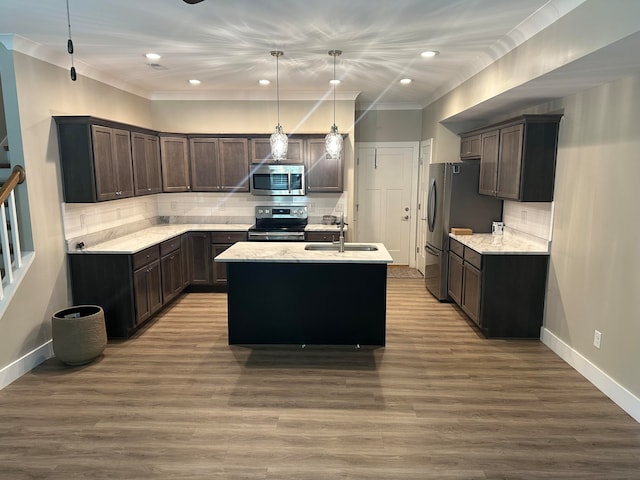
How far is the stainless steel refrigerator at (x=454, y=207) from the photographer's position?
17.2 ft

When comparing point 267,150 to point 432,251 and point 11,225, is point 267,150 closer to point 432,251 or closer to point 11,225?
point 432,251

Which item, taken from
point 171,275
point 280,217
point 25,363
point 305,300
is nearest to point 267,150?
point 280,217

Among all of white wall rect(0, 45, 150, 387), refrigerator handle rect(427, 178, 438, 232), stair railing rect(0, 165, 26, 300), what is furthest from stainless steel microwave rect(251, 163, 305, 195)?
stair railing rect(0, 165, 26, 300)

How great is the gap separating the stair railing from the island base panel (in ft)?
5.69

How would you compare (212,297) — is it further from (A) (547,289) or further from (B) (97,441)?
(A) (547,289)

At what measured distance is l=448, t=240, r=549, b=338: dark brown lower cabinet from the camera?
420 cm

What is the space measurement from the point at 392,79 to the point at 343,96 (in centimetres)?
111

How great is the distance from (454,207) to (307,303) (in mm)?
2417

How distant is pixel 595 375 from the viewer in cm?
337

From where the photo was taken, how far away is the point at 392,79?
5.12 meters

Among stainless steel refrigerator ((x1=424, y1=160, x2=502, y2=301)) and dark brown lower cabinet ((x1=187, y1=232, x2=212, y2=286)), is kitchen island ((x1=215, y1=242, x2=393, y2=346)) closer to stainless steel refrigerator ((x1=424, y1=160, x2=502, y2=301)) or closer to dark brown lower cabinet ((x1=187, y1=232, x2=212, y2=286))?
stainless steel refrigerator ((x1=424, y1=160, x2=502, y2=301))

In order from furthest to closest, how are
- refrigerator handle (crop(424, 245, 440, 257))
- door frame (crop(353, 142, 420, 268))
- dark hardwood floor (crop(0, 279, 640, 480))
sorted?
door frame (crop(353, 142, 420, 268))
refrigerator handle (crop(424, 245, 440, 257))
dark hardwood floor (crop(0, 279, 640, 480))

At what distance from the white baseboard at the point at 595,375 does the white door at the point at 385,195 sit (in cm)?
334

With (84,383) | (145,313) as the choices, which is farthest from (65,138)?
(84,383)
